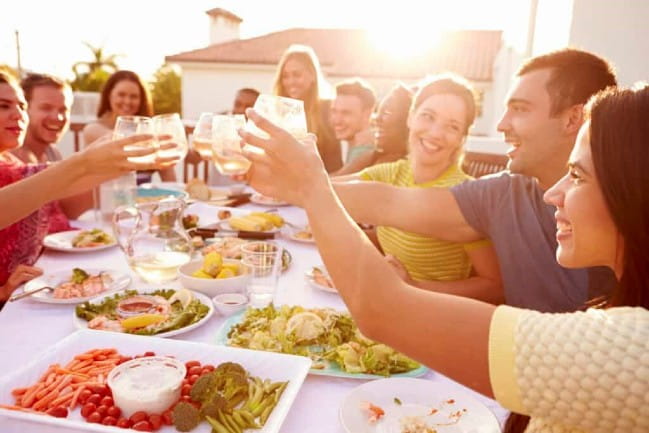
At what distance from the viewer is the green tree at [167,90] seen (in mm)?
27969

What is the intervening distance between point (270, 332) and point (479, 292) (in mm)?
1149

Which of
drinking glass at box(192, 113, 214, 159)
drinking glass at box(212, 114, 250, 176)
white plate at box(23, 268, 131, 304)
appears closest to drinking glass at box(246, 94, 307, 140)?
drinking glass at box(212, 114, 250, 176)

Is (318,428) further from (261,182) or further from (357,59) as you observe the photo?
(357,59)

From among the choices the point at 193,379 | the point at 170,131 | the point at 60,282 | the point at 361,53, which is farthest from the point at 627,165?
the point at 361,53

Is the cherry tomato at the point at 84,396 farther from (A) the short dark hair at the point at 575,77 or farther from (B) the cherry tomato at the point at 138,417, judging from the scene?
(A) the short dark hair at the point at 575,77

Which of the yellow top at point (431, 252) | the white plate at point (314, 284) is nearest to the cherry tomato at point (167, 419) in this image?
the white plate at point (314, 284)

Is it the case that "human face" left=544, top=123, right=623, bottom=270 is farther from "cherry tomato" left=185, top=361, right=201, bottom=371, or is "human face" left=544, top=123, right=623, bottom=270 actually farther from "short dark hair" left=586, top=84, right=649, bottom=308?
"cherry tomato" left=185, top=361, right=201, bottom=371

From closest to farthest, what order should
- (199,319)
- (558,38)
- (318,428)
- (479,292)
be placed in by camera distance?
1. (318,428)
2. (199,319)
3. (479,292)
4. (558,38)

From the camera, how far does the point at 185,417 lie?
1250 mm

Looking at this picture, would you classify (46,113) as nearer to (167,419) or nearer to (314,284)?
(314,284)

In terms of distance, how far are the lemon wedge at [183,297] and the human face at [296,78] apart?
4.13 metres

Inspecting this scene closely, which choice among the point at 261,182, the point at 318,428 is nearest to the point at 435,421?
the point at 318,428

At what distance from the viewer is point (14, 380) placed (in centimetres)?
137

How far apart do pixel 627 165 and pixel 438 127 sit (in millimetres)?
1867
